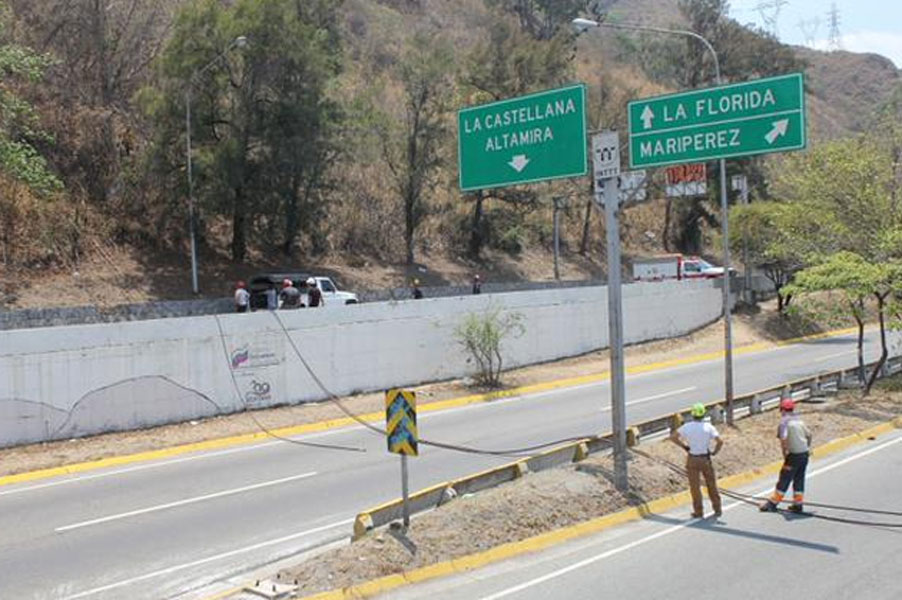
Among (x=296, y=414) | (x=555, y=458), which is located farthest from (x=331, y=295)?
(x=555, y=458)

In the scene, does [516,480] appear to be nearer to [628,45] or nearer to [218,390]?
[218,390]

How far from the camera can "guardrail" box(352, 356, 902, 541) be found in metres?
10.7

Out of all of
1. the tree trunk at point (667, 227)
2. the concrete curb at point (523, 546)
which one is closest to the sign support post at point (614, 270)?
the concrete curb at point (523, 546)

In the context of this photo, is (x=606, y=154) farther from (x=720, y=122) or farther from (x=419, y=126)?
(x=419, y=126)

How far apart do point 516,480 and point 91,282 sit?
88.9ft

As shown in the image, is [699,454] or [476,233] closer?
[699,454]

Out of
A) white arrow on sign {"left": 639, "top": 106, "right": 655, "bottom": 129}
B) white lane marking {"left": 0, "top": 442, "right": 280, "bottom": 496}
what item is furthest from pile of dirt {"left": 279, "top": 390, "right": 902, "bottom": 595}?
white lane marking {"left": 0, "top": 442, "right": 280, "bottom": 496}

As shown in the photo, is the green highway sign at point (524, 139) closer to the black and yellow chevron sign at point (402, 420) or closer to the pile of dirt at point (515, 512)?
the black and yellow chevron sign at point (402, 420)

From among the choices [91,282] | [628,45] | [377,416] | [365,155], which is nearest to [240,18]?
[365,155]

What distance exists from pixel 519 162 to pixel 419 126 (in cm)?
3472

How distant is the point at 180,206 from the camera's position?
3888cm

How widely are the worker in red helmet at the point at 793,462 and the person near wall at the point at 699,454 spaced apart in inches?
38.8

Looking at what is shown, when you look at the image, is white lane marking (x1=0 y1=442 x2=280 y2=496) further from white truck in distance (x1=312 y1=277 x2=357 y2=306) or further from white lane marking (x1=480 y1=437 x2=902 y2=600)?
white truck in distance (x1=312 y1=277 x2=357 y2=306)

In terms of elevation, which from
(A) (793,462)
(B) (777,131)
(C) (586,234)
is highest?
(C) (586,234)
